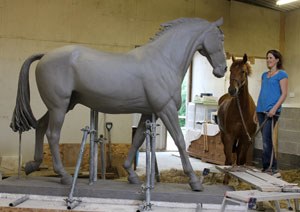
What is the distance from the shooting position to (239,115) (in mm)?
4379

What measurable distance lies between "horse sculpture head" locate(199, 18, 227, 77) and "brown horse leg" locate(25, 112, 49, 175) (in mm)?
1452

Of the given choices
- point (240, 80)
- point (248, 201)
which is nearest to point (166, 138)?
point (240, 80)

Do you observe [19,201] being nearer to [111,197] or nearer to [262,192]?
[111,197]

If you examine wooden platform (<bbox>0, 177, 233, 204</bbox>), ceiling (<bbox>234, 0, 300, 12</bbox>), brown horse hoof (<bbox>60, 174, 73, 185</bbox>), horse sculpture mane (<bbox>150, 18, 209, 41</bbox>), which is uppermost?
ceiling (<bbox>234, 0, 300, 12</bbox>)

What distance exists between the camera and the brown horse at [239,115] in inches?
167

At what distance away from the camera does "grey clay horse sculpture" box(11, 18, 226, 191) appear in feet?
8.88

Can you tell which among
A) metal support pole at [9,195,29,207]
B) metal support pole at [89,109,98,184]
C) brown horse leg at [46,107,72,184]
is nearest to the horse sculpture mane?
metal support pole at [89,109,98,184]

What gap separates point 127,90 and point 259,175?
4.30 feet

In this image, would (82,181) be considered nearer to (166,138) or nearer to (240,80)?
(240,80)

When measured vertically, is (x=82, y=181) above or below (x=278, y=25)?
below

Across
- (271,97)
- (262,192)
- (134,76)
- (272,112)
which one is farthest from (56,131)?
(271,97)

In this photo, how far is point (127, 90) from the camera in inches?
107

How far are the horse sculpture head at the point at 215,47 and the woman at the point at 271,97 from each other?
3.36 feet

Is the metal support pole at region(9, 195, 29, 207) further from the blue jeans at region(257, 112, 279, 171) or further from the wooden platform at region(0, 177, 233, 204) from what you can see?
the blue jeans at region(257, 112, 279, 171)
